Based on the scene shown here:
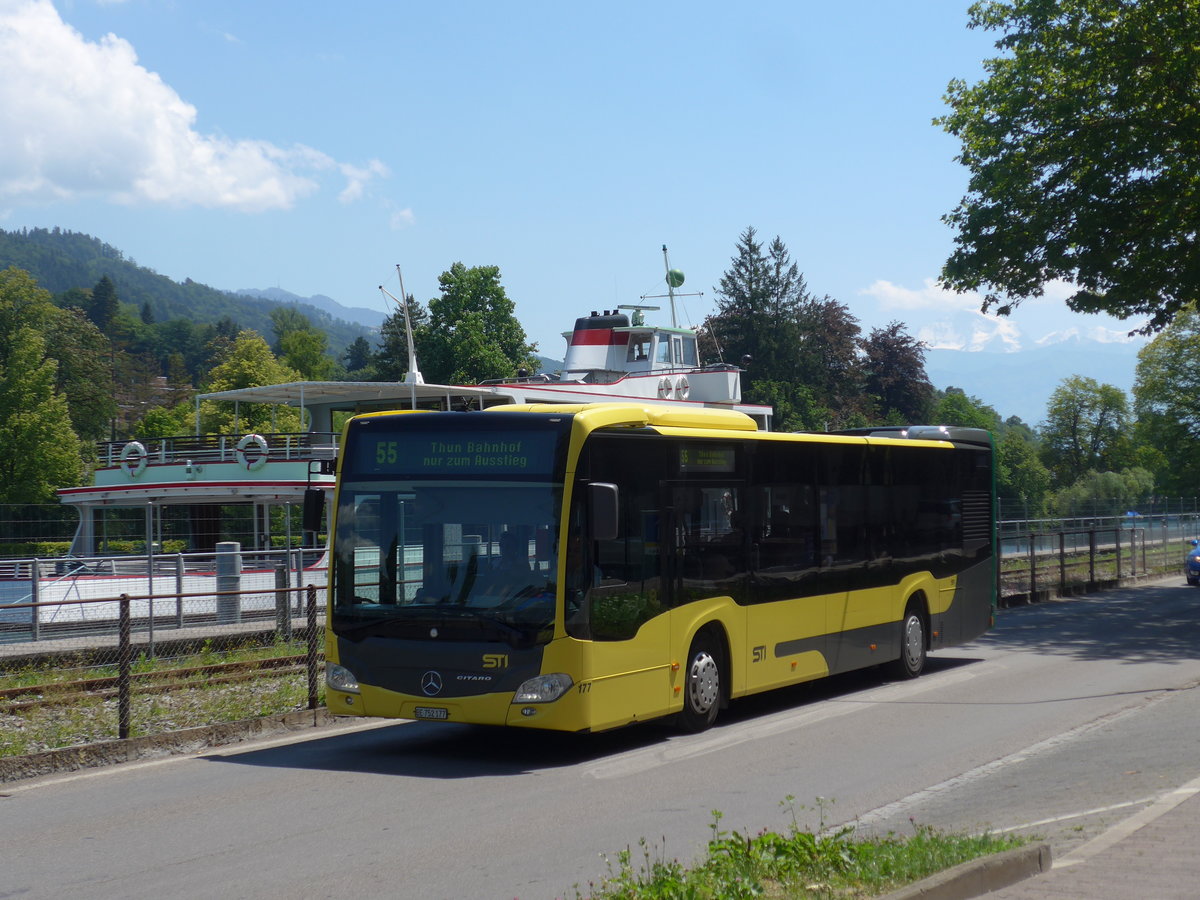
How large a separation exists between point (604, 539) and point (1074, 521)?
1226 inches

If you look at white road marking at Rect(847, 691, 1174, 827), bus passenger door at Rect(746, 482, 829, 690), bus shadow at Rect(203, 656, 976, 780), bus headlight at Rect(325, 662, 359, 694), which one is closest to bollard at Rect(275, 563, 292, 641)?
bus shadow at Rect(203, 656, 976, 780)

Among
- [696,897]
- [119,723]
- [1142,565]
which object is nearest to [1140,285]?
[1142,565]

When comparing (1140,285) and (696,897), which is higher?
(1140,285)

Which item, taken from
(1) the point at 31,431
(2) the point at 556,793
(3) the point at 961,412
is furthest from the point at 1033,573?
(3) the point at 961,412

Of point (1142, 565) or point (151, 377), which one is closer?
point (1142, 565)

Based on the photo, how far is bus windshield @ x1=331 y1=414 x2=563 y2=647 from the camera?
10.2 metres

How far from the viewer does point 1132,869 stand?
6023 mm

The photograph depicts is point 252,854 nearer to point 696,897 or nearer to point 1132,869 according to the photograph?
point 696,897

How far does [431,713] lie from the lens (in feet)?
34.0

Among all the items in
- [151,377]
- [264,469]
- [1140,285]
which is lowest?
[264,469]

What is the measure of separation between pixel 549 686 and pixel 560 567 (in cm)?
93

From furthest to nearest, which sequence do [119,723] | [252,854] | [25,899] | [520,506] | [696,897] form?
1. [119,723]
2. [520,506]
3. [252,854]
4. [25,899]
5. [696,897]

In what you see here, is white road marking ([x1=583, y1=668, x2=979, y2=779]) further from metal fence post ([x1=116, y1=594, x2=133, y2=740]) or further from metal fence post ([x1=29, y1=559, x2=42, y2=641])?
metal fence post ([x1=29, y1=559, x2=42, y2=641])

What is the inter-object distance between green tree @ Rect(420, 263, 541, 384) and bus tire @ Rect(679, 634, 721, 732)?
61541 mm
